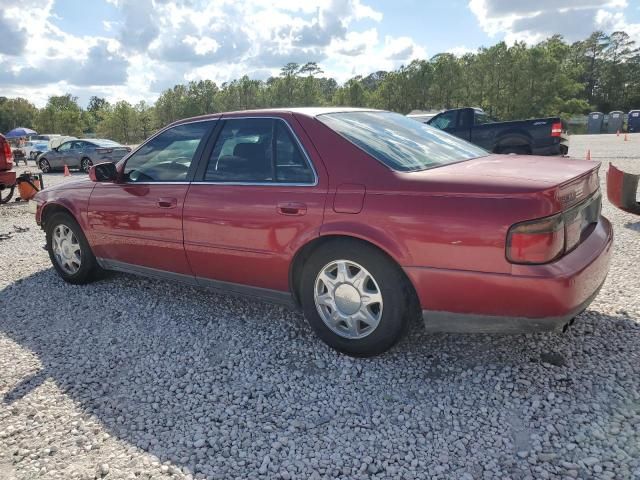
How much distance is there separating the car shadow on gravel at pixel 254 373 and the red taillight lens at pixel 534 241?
Result: 2.63 feet

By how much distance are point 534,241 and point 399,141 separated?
124 cm

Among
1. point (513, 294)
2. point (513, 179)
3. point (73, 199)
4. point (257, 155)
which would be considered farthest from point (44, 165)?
point (513, 294)

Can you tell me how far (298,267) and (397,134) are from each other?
3.89 feet

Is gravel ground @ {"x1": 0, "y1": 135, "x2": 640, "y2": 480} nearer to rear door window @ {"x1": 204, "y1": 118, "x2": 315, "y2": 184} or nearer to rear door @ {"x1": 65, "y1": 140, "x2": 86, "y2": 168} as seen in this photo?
rear door window @ {"x1": 204, "y1": 118, "x2": 315, "y2": 184}

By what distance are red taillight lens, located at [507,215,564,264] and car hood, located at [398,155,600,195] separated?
0.18 metres

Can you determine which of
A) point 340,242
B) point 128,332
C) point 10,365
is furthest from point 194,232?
point 10,365

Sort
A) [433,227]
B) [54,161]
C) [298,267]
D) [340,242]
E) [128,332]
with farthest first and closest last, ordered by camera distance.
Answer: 1. [54,161]
2. [128,332]
3. [298,267]
4. [340,242]
5. [433,227]

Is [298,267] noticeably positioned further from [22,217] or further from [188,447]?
[22,217]

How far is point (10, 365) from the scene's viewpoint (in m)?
3.43

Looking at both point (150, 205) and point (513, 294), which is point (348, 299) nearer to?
point (513, 294)

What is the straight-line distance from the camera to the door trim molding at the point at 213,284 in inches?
136

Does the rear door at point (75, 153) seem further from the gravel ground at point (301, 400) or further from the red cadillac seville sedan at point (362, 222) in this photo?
the gravel ground at point (301, 400)

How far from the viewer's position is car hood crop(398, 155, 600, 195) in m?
2.60

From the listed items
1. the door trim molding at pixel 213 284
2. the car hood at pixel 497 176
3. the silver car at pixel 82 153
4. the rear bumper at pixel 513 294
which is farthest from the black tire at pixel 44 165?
the rear bumper at pixel 513 294
